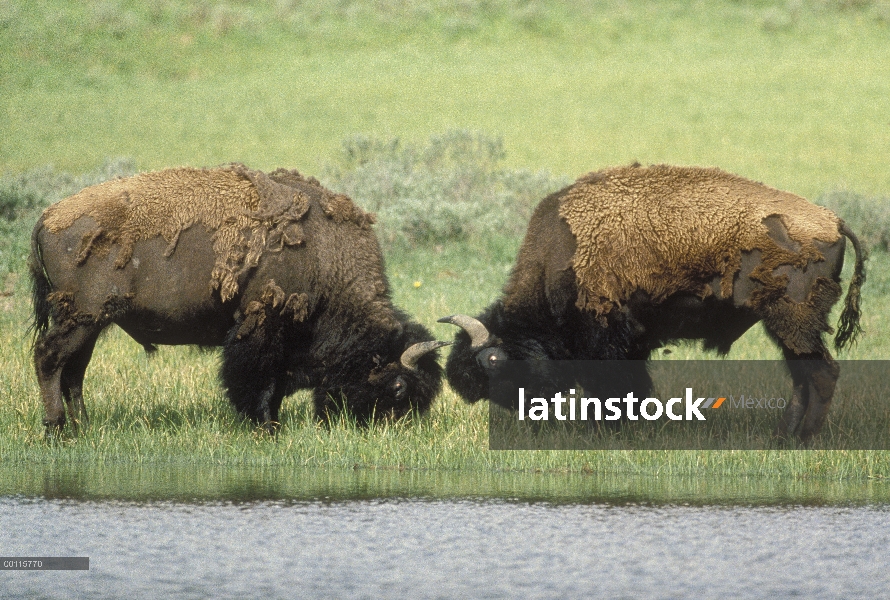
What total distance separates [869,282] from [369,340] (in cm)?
905

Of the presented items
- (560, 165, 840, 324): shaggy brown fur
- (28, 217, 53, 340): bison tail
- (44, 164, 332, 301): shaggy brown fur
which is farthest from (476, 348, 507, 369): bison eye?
(28, 217, 53, 340): bison tail

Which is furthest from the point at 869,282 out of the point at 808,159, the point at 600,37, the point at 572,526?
the point at 600,37

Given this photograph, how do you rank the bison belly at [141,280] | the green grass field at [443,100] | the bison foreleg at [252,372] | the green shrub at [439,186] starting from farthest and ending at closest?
the green shrub at [439,186] → the green grass field at [443,100] → the bison foreleg at [252,372] → the bison belly at [141,280]

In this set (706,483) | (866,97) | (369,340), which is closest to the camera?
(706,483)

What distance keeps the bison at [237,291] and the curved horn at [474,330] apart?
0.79 feet

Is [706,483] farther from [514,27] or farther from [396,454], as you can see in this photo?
[514,27]

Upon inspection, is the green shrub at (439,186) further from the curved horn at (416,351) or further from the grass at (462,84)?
the curved horn at (416,351)

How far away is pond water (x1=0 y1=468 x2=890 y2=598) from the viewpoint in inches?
237

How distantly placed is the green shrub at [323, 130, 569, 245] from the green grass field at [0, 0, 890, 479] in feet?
0.27

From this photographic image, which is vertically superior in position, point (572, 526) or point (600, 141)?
point (600, 141)

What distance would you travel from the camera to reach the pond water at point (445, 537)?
6008mm

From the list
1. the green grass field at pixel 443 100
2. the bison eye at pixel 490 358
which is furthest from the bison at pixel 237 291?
the green grass field at pixel 443 100

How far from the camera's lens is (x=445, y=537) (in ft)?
22.3

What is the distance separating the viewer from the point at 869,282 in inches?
652
